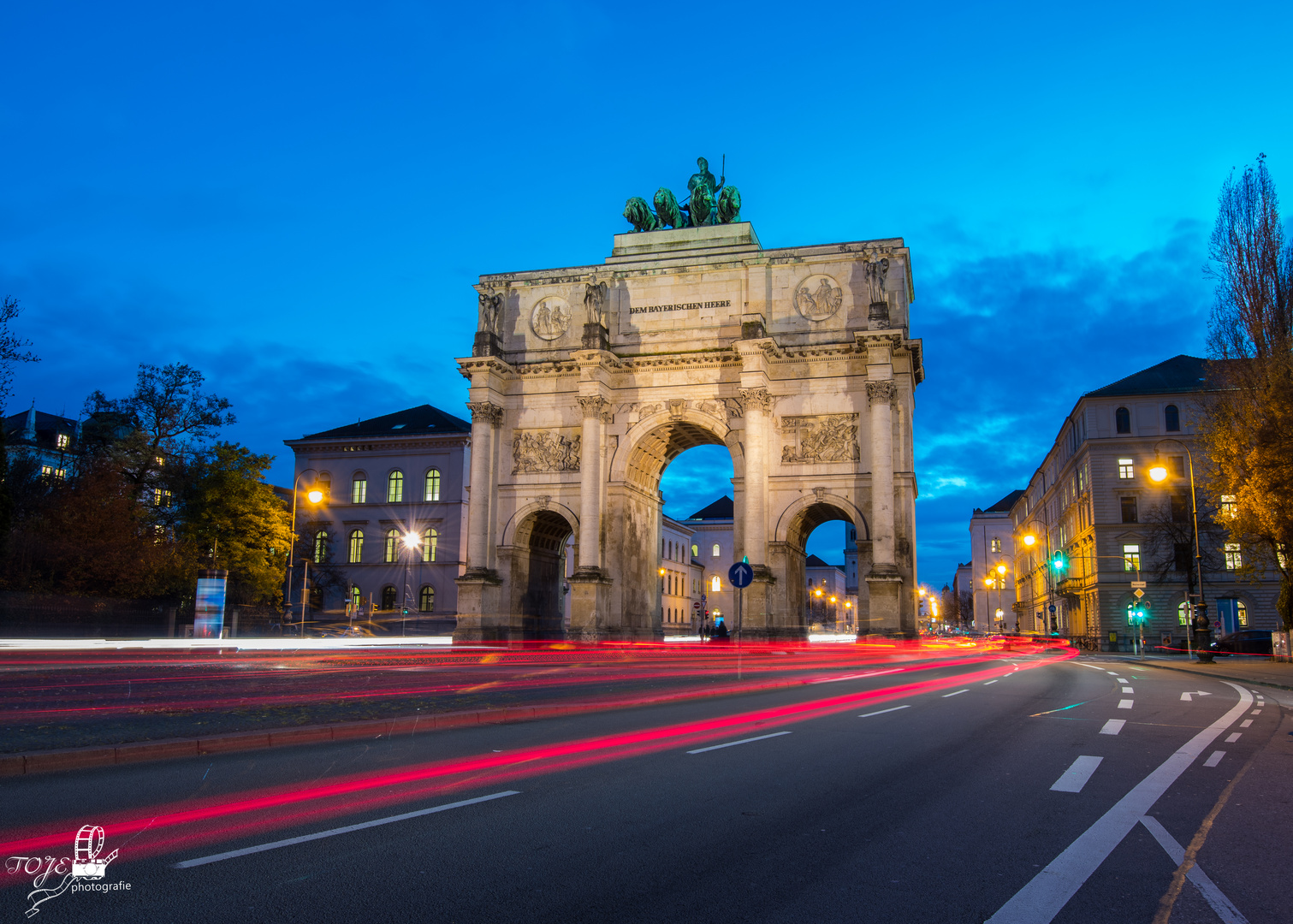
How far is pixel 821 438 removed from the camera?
40906 millimetres

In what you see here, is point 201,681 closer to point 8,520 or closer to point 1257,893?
point 1257,893

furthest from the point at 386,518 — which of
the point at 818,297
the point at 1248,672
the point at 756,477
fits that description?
the point at 1248,672

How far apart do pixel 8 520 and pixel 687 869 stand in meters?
43.4

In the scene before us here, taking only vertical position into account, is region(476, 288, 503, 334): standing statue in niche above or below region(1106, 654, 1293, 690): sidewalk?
above

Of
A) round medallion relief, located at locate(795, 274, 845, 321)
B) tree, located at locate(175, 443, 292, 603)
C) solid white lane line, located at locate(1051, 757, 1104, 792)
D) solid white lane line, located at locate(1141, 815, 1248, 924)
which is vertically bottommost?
solid white lane line, located at locate(1051, 757, 1104, 792)

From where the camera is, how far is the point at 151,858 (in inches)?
225

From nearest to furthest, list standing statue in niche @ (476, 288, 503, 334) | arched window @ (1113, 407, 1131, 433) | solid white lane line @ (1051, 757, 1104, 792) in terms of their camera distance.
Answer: solid white lane line @ (1051, 757, 1104, 792) < standing statue in niche @ (476, 288, 503, 334) < arched window @ (1113, 407, 1131, 433)

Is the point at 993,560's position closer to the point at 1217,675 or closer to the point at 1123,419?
the point at 1123,419

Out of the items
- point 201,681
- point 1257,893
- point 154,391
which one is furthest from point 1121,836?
point 154,391

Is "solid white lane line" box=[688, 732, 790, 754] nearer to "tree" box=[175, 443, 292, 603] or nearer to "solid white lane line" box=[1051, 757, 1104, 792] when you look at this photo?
"solid white lane line" box=[1051, 757, 1104, 792]

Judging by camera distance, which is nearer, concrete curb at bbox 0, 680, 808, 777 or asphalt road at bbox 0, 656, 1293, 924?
asphalt road at bbox 0, 656, 1293, 924

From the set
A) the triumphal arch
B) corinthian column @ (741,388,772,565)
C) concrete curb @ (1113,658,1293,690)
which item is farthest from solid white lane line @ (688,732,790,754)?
corinthian column @ (741,388,772,565)

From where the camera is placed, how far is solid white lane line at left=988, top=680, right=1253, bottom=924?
190 inches

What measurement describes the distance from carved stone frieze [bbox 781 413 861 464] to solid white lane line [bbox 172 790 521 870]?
3405cm
